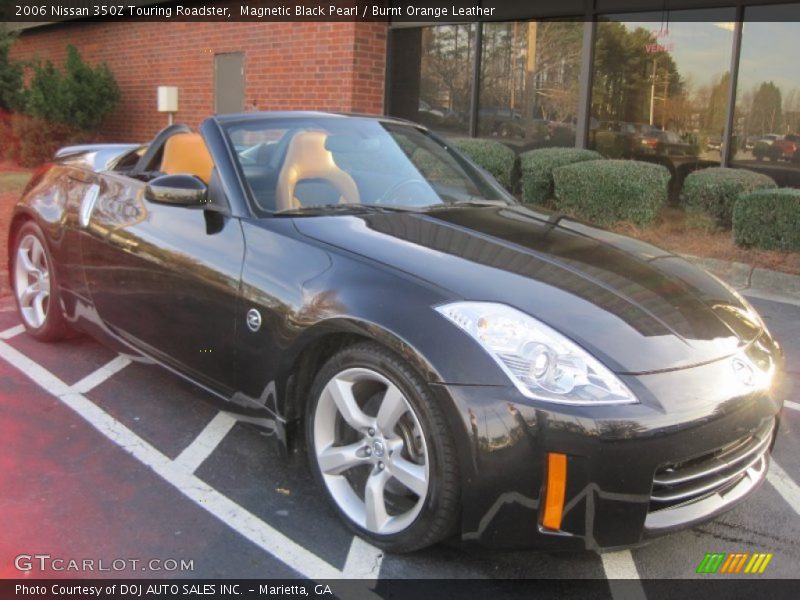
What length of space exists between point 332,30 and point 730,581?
10.5m

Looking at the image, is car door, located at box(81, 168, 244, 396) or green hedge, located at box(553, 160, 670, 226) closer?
car door, located at box(81, 168, 244, 396)

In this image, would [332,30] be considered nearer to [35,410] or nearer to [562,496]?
[35,410]

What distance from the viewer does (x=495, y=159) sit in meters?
9.29

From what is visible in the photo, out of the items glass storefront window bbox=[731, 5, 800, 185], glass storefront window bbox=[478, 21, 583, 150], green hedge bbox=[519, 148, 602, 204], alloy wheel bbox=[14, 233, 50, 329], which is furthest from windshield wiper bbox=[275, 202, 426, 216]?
glass storefront window bbox=[478, 21, 583, 150]

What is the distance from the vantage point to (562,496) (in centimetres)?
232

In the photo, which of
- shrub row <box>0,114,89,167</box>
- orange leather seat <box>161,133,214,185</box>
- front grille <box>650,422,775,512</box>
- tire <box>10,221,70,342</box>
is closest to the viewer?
front grille <box>650,422,775,512</box>

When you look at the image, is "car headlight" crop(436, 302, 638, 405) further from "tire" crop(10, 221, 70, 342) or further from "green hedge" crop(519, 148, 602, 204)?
"green hedge" crop(519, 148, 602, 204)

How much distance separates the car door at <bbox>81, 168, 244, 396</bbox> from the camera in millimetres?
3285

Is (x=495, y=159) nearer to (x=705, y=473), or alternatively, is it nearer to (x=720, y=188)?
(x=720, y=188)

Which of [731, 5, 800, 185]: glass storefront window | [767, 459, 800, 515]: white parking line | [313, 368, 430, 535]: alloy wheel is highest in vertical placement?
[731, 5, 800, 185]: glass storefront window

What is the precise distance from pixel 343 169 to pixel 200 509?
1.74 metres

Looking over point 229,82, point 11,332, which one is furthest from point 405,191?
point 229,82

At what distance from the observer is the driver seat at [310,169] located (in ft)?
11.8

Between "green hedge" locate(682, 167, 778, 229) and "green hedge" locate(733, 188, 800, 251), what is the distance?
1.77 feet
